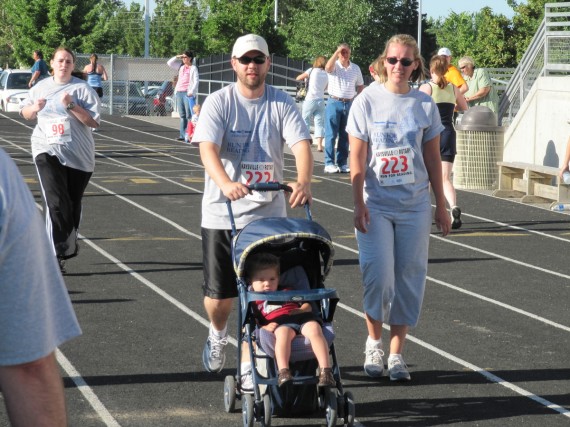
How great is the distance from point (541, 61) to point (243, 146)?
51.8 feet

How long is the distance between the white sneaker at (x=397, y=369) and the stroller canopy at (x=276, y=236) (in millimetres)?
1136

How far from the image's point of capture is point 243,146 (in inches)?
260

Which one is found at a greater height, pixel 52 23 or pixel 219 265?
pixel 52 23

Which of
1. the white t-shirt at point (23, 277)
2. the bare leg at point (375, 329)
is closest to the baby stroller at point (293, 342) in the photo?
the bare leg at point (375, 329)

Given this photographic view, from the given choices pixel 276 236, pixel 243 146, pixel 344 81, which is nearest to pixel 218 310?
pixel 243 146

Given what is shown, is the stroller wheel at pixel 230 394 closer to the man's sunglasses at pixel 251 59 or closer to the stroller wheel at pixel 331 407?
the stroller wheel at pixel 331 407

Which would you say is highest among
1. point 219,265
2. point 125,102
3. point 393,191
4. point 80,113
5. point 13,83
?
point 13,83

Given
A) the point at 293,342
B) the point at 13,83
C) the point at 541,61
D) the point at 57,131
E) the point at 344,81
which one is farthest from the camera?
the point at 13,83

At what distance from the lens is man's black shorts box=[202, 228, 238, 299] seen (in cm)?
667

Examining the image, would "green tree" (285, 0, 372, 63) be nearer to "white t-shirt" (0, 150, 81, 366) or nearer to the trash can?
the trash can

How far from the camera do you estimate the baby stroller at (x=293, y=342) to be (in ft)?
18.9

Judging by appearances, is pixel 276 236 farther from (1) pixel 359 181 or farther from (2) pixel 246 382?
(1) pixel 359 181

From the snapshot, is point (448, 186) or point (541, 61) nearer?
point (448, 186)

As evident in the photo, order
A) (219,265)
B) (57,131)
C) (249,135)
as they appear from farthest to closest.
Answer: (57,131) < (219,265) < (249,135)
